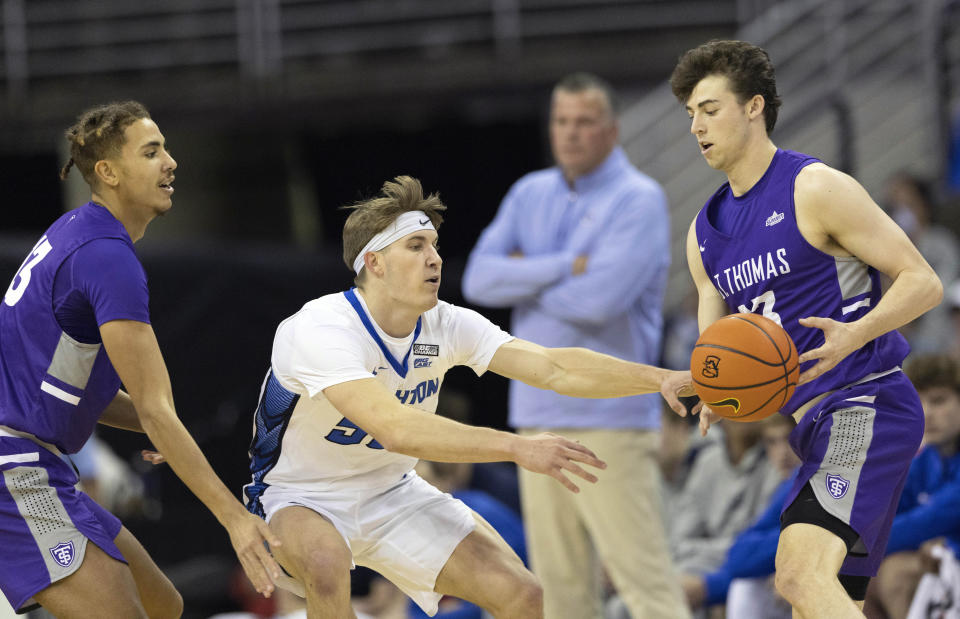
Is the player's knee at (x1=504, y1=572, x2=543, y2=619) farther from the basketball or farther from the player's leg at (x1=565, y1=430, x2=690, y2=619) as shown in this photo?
the player's leg at (x1=565, y1=430, x2=690, y2=619)

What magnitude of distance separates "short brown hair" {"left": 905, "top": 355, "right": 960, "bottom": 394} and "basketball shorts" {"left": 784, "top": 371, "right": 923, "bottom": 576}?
1643 mm

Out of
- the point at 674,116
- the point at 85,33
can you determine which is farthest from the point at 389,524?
the point at 85,33

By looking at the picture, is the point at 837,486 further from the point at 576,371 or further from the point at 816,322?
the point at 576,371

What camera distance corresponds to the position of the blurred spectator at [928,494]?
219 inches

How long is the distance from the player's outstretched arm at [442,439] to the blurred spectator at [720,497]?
10.7 feet

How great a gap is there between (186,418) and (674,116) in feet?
17.1

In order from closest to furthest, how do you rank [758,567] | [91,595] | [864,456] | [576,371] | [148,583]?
[91,595], [864,456], [148,583], [576,371], [758,567]

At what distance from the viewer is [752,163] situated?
14.4 ft

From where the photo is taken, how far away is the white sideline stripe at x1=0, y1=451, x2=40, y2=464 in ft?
12.9

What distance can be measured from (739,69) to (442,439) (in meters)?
1.72

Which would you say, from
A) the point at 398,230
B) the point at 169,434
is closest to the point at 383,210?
the point at 398,230

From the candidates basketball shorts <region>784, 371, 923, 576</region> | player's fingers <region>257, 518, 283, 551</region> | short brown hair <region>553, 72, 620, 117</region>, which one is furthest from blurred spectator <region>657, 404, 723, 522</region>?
player's fingers <region>257, 518, 283, 551</region>

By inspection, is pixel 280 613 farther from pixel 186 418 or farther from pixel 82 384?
pixel 82 384

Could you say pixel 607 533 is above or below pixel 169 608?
below
